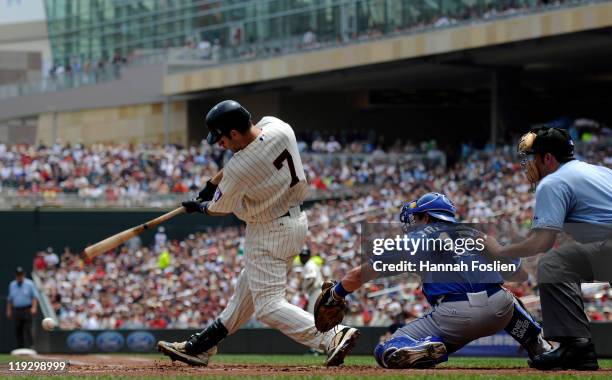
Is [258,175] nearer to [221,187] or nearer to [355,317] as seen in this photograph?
[221,187]

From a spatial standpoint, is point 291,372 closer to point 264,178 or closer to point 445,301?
point 445,301

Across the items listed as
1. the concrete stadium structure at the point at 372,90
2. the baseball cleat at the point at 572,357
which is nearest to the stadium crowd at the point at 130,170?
the concrete stadium structure at the point at 372,90

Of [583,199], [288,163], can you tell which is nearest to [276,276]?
[288,163]

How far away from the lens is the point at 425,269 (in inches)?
345

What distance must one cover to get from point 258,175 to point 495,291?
1.76m

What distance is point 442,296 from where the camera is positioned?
8.88 meters

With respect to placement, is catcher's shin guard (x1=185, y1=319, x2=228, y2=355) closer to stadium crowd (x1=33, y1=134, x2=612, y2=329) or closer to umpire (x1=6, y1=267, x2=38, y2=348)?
stadium crowd (x1=33, y1=134, x2=612, y2=329)

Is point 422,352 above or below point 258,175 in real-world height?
below

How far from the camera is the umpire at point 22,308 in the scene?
2244cm

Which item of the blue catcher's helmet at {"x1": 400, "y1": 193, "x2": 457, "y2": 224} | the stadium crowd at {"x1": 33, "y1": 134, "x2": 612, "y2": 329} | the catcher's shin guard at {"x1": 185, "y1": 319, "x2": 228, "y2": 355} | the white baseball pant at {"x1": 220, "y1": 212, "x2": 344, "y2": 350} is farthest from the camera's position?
the stadium crowd at {"x1": 33, "y1": 134, "x2": 612, "y2": 329}

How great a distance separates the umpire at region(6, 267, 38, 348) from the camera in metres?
22.4

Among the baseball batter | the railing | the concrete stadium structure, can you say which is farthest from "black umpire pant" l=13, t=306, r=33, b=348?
the concrete stadium structure

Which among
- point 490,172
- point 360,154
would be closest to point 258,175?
point 490,172

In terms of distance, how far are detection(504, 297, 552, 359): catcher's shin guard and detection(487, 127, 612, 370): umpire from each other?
0.50 meters
